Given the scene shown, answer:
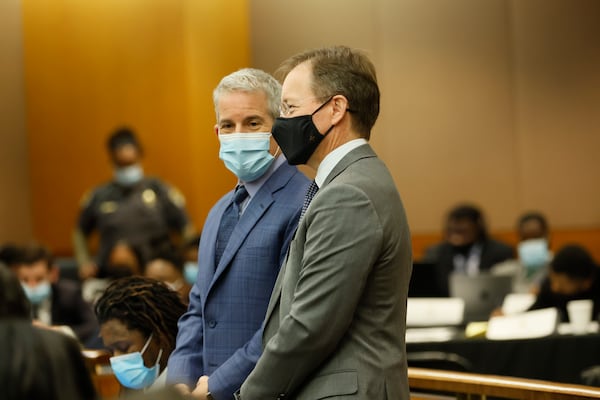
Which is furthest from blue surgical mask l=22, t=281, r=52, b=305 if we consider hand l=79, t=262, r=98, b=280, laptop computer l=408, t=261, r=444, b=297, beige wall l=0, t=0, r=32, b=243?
beige wall l=0, t=0, r=32, b=243

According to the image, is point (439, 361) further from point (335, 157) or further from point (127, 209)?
point (127, 209)

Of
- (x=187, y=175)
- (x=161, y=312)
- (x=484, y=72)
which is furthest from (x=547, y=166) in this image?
(x=161, y=312)

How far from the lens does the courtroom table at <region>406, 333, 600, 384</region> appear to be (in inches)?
212

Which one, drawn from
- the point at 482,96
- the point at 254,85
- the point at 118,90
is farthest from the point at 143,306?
the point at 482,96

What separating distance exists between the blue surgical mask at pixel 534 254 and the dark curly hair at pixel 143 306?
512 cm

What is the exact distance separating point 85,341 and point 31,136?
3.96 metres

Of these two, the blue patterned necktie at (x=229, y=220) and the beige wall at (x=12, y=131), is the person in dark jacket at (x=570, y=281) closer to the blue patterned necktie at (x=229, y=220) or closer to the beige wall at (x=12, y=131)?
the blue patterned necktie at (x=229, y=220)

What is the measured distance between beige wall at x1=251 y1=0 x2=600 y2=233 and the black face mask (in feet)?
24.6

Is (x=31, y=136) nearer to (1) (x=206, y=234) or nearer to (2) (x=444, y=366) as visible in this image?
(2) (x=444, y=366)

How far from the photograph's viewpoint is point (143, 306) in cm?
321

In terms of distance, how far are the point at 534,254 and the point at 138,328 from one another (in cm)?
A: 537

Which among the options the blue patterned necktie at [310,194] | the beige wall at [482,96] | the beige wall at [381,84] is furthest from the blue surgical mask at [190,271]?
the blue patterned necktie at [310,194]

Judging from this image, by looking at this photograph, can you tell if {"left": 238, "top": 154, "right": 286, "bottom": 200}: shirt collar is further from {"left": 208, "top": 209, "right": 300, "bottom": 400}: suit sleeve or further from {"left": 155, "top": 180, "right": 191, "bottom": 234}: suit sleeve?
{"left": 155, "top": 180, "right": 191, "bottom": 234}: suit sleeve

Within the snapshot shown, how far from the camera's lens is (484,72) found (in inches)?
396
